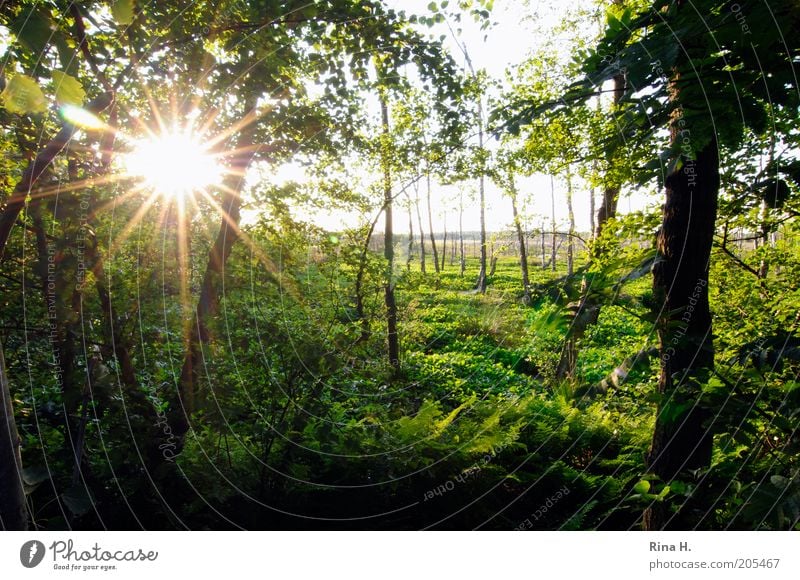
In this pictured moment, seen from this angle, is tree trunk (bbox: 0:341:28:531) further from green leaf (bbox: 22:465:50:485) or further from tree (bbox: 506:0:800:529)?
tree (bbox: 506:0:800:529)

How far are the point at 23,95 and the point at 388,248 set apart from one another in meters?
3.23

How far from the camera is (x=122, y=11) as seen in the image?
3.07ft

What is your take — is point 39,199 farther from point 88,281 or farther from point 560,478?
point 560,478

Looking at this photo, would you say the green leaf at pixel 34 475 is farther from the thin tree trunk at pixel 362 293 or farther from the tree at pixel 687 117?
the tree at pixel 687 117

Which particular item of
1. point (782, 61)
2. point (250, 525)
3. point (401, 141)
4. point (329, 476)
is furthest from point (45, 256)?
point (782, 61)

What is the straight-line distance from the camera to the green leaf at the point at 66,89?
83 centimetres

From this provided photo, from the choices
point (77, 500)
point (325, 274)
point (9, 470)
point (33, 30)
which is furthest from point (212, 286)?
point (33, 30)

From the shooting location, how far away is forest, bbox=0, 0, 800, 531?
1.53 metres

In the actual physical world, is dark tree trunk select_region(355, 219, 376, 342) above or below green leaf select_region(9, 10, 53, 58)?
below

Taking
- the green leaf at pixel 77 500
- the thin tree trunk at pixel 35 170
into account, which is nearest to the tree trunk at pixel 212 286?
the green leaf at pixel 77 500

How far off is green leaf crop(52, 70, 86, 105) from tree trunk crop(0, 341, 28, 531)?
859 millimetres

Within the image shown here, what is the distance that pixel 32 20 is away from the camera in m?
0.90

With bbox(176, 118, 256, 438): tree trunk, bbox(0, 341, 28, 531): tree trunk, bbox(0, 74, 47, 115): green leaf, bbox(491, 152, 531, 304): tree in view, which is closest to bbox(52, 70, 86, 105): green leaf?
bbox(0, 74, 47, 115): green leaf

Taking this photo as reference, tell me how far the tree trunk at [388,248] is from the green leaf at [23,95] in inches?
86.1
